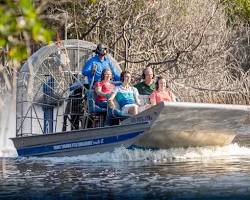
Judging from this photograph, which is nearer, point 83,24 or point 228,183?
point 228,183

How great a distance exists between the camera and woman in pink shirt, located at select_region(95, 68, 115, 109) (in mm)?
14664

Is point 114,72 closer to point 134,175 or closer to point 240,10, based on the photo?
point 134,175

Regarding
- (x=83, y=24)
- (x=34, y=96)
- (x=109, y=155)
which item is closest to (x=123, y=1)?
(x=83, y=24)

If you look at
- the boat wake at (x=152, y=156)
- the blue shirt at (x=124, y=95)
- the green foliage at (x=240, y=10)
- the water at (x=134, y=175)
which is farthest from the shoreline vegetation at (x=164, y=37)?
the water at (x=134, y=175)

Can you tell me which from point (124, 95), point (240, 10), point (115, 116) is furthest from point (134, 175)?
point (240, 10)

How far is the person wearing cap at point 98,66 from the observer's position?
15.3m

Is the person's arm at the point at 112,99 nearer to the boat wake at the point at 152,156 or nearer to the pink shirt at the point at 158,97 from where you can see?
the pink shirt at the point at 158,97

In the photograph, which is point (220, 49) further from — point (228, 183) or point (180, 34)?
point (228, 183)

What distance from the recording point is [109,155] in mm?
14477

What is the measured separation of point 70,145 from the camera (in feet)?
48.3

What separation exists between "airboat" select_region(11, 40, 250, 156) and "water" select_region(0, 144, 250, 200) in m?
0.23

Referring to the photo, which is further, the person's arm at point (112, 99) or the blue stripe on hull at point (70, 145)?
the person's arm at point (112, 99)

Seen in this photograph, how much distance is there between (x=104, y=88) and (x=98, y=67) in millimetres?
773

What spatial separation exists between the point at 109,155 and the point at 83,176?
2130mm
